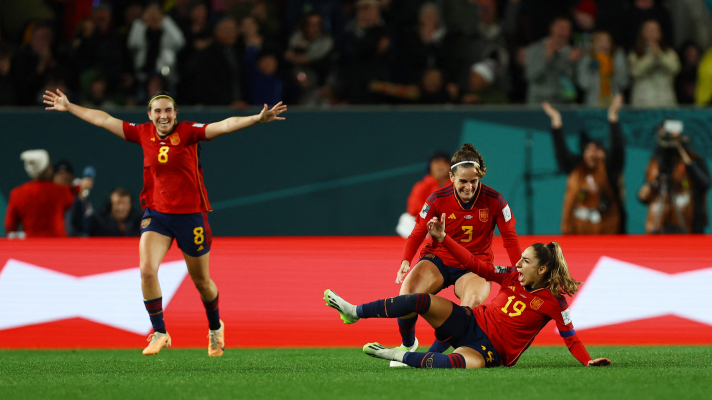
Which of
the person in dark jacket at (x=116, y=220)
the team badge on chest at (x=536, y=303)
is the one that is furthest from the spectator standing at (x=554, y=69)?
the team badge on chest at (x=536, y=303)

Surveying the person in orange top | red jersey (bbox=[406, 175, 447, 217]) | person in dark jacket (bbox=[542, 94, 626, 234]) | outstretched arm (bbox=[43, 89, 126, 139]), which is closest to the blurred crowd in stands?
person in dark jacket (bbox=[542, 94, 626, 234])

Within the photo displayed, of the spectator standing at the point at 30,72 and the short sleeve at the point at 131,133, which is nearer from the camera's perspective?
the short sleeve at the point at 131,133

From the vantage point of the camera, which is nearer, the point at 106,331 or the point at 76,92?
A: the point at 106,331

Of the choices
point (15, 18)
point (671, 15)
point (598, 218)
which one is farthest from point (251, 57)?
point (671, 15)

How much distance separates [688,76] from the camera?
13.0 metres

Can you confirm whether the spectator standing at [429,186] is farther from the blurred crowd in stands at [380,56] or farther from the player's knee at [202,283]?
the player's knee at [202,283]

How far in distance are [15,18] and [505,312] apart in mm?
11013

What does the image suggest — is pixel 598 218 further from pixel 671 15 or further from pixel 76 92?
pixel 76 92

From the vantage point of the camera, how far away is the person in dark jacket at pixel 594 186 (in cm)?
1156

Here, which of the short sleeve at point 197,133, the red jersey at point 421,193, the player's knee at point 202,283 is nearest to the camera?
the short sleeve at point 197,133

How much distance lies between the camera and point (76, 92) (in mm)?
13133

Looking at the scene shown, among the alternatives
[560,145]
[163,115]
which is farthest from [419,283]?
[560,145]

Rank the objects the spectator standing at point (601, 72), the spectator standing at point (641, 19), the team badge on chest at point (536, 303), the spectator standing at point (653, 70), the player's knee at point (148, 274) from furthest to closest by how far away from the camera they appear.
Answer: the spectator standing at point (641, 19) → the spectator standing at point (601, 72) → the spectator standing at point (653, 70) → the player's knee at point (148, 274) → the team badge on chest at point (536, 303)

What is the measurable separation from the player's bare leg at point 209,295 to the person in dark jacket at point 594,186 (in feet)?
18.4
